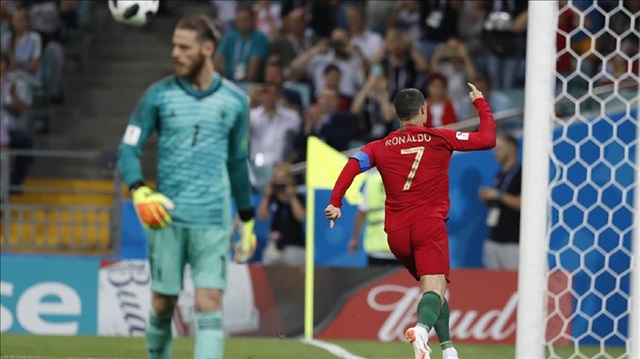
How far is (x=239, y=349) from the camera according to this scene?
1149 centimetres

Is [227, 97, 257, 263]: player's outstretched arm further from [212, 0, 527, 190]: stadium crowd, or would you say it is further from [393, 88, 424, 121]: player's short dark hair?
[212, 0, 527, 190]: stadium crowd

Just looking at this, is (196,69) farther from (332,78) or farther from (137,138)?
(332,78)

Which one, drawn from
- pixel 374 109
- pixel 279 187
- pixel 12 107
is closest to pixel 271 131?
pixel 279 187

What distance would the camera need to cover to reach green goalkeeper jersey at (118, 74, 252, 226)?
7402 mm

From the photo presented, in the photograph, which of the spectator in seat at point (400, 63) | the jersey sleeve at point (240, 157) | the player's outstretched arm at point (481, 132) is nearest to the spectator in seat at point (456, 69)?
the spectator in seat at point (400, 63)

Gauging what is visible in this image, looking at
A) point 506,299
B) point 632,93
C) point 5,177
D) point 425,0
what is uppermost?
point 425,0

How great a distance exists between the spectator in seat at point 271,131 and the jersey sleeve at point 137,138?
24.4 feet

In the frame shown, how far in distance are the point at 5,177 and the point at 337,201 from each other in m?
5.96

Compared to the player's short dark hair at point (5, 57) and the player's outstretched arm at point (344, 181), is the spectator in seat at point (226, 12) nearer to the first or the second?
the player's short dark hair at point (5, 57)

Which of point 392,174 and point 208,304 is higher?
point 392,174

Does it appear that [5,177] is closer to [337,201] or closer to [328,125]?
[328,125]

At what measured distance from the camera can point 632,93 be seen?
561 inches

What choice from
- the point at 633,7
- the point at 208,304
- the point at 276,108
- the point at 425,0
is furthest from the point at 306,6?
the point at 208,304

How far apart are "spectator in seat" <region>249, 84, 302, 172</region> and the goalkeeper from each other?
7.40m
